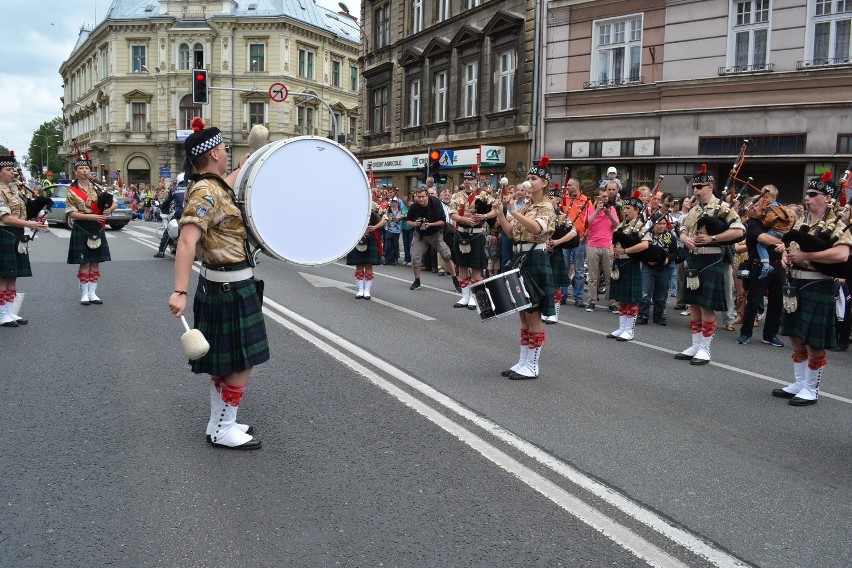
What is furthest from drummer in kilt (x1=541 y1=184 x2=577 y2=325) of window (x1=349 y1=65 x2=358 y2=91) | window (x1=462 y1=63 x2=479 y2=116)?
window (x1=349 y1=65 x2=358 y2=91)

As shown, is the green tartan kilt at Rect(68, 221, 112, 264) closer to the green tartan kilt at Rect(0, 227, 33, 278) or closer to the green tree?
the green tartan kilt at Rect(0, 227, 33, 278)

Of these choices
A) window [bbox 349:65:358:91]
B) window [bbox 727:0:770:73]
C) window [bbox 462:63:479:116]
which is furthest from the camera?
window [bbox 349:65:358:91]

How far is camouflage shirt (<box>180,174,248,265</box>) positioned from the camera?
4566 millimetres

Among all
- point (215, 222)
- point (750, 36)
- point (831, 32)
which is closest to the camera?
point (215, 222)

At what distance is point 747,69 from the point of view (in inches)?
746

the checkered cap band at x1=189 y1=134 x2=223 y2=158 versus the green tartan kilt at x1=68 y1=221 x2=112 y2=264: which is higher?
the checkered cap band at x1=189 y1=134 x2=223 y2=158

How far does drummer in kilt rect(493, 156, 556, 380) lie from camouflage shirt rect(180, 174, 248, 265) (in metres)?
2.82

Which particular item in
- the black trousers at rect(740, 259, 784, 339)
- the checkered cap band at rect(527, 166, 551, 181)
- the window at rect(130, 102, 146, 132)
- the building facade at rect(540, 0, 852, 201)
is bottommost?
the black trousers at rect(740, 259, 784, 339)

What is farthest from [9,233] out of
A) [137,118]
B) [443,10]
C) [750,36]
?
[137,118]

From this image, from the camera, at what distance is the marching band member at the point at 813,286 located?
611 centimetres

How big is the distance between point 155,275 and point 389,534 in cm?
1170

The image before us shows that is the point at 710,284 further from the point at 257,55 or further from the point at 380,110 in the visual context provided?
the point at 257,55

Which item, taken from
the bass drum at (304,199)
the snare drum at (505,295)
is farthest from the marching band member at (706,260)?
the bass drum at (304,199)

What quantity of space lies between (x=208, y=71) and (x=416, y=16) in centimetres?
3419
